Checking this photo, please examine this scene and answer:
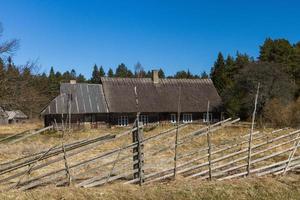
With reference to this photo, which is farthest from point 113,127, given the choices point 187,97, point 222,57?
point 222,57

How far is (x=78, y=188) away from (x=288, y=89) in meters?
27.5

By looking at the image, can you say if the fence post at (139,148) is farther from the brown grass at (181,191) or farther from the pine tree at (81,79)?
the pine tree at (81,79)

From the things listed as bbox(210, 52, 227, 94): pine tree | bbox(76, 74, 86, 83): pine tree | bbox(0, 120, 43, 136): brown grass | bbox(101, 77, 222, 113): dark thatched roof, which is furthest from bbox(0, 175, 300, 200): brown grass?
bbox(76, 74, 86, 83): pine tree

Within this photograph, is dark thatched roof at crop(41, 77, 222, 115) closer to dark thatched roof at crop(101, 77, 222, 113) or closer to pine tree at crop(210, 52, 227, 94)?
dark thatched roof at crop(101, 77, 222, 113)

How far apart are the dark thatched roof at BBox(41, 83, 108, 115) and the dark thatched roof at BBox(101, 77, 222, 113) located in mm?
630

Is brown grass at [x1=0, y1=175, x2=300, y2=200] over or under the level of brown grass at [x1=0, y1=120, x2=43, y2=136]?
over

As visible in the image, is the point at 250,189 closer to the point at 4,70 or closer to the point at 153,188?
the point at 153,188

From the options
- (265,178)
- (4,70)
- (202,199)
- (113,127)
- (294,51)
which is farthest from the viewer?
(294,51)

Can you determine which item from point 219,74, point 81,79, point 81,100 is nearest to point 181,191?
point 81,100

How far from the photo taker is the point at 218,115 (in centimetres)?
3259

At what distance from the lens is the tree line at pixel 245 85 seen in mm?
19641

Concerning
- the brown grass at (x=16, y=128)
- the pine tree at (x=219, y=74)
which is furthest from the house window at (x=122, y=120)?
the pine tree at (x=219, y=74)

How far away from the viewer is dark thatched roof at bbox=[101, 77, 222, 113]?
99.9ft

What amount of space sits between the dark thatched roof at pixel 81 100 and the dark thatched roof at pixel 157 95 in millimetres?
630
